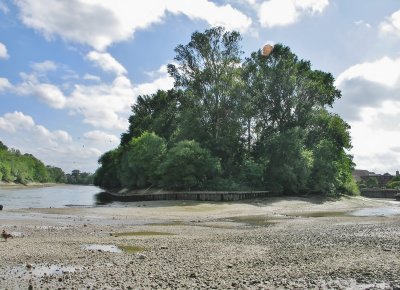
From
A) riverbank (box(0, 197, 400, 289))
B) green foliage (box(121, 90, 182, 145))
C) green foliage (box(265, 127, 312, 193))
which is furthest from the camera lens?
green foliage (box(121, 90, 182, 145))

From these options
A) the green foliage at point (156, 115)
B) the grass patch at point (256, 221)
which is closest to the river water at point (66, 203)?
the grass patch at point (256, 221)

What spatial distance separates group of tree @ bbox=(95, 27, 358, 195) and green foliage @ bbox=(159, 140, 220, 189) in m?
0.13

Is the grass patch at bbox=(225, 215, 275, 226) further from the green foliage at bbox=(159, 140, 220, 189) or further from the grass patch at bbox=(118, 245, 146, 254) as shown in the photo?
the green foliage at bbox=(159, 140, 220, 189)

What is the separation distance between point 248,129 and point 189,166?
1354cm

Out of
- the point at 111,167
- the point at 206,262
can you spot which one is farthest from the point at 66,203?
the point at 111,167

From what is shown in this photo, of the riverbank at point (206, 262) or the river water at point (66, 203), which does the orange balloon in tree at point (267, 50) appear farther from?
the riverbank at point (206, 262)

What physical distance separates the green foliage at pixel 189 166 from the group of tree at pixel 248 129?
0.13 m

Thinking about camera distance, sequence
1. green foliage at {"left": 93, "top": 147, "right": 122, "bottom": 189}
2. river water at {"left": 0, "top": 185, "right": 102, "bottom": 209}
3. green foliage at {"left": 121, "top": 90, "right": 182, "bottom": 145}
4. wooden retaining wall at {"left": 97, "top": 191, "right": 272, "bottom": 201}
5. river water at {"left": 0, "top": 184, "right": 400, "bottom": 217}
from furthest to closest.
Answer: green foliage at {"left": 93, "top": 147, "right": 122, "bottom": 189}, green foliage at {"left": 121, "top": 90, "right": 182, "bottom": 145}, wooden retaining wall at {"left": 97, "top": 191, "right": 272, "bottom": 201}, river water at {"left": 0, "top": 185, "right": 102, "bottom": 209}, river water at {"left": 0, "top": 184, "right": 400, "bottom": 217}

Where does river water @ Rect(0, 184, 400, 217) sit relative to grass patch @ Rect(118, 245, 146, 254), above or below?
above

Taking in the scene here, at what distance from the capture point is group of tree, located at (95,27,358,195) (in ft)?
196

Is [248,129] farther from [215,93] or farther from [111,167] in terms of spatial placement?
[111,167]

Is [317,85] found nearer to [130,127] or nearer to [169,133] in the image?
[169,133]

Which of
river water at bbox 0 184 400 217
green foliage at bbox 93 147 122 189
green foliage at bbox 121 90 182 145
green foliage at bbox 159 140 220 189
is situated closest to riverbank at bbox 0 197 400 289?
river water at bbox 0 184 400 217

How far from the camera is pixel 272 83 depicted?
6619 cm
